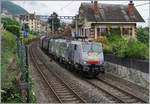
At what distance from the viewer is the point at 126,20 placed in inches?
1855

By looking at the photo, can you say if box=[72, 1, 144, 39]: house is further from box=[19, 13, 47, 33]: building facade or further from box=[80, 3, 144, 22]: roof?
box=[19, 13, 47, 33]: building facade

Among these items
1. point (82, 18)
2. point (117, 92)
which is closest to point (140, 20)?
point (82, 18)

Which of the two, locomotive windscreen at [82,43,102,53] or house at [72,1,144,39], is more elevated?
house at [72,1,144,39]

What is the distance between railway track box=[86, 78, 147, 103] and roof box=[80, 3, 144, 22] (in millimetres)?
21872

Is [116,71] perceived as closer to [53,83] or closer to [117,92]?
[53,83]

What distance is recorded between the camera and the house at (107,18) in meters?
46.0

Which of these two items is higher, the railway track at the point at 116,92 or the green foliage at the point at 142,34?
the green foliage at the point at 142,34

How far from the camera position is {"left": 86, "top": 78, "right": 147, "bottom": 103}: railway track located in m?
17.9

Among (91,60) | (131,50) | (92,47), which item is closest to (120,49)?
(92,47)

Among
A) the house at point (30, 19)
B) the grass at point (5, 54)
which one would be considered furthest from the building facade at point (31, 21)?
the grass at point (5, 54)

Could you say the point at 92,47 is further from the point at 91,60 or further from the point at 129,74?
the point at 129,74

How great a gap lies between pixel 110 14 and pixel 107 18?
1245 millimetres

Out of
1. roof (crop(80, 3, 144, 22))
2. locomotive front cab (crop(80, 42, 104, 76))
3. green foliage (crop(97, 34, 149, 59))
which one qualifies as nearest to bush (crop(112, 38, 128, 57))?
green foliage (crop(97, 34, 149, 59))

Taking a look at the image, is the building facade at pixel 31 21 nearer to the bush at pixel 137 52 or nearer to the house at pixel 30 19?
the house at pixel 30 19
